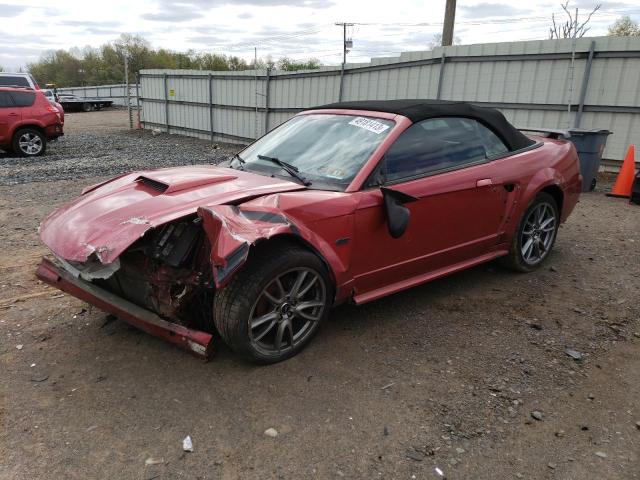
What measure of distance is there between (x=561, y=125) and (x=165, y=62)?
3324 inches

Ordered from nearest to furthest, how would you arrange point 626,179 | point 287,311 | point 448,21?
point 287,311
point 626,179
point 448,21

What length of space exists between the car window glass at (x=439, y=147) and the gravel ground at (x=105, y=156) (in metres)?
8.32

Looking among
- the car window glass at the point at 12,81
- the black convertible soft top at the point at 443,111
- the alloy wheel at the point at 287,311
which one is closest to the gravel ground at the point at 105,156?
the car window glass at the point at 12,81

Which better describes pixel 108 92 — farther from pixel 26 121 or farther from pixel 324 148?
Answer: pixel 324 148

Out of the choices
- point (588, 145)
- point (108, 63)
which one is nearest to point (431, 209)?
point (588, 145)

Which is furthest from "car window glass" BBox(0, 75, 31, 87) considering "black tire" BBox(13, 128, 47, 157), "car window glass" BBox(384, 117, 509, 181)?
"car window glass" BBox(384, 117, 509, 181)

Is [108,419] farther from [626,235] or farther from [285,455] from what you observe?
[626,235]

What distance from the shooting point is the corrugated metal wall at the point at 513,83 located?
9.25 m

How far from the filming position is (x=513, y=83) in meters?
10.3

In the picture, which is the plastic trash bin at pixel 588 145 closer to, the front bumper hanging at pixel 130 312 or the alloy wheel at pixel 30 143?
the front bumper hanging at pixel 130 312

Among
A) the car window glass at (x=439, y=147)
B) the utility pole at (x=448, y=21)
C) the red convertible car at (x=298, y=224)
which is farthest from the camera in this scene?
the utility pole at (x=448, y=21)

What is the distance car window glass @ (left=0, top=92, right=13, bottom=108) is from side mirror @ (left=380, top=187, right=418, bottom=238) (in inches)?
494

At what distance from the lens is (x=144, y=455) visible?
2463 mm

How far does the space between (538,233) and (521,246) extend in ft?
0.97
